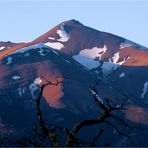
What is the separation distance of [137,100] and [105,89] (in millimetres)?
13305

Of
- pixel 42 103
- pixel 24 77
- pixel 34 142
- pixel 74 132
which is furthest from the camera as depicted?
pixel 24 77

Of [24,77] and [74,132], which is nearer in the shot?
[74,132]

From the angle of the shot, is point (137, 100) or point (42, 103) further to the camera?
point (137, 100)

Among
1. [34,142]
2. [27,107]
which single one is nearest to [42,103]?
[27,107]

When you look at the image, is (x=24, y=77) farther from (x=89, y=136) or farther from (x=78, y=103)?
(x=89, y=136)

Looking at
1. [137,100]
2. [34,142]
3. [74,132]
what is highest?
[74,132]

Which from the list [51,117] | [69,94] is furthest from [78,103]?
[51,117]

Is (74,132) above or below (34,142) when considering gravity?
above

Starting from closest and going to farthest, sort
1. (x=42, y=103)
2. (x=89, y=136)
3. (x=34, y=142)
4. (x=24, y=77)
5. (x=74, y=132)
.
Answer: (x=74, y=132), (x=34, y=142), (x=89, y=136), (x=42, y=103), (x=24, y=77)

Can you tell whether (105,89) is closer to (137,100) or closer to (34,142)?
(137,100)

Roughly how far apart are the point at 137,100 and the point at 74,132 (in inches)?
7550

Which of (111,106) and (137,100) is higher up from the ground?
(111,106)

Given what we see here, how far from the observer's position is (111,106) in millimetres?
7199

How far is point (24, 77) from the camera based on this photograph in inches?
7667
